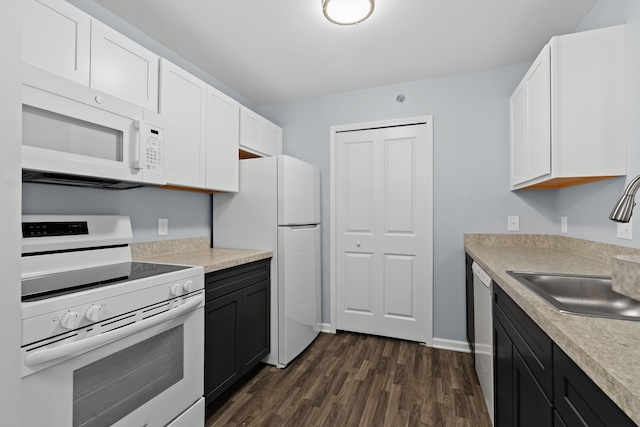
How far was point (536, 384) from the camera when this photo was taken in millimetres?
976

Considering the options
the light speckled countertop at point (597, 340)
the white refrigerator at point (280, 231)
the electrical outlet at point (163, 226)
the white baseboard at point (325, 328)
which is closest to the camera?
the light speckled countertop at point (597, 340)

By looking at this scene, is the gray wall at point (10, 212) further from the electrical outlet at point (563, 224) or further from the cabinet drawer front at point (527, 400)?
the electrical outlet at point (563, 224)

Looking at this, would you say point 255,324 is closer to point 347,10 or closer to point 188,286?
point 188,286

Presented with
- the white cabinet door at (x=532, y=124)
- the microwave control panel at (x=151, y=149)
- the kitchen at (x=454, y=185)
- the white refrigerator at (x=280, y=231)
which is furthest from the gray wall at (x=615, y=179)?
the microwave control panel at (x=151, y=149)

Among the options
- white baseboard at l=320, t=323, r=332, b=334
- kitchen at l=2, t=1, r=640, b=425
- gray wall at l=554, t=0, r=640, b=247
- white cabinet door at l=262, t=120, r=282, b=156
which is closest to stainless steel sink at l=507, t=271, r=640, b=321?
gray wall at l=554, t=0, r=640, b=247

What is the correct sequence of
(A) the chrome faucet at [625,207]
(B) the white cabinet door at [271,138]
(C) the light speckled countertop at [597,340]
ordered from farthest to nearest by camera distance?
(B) the white cabinet door at [271,138]
(A) the chrome faucet at [625,207]
(C) the light speckled countertop at [597,340]

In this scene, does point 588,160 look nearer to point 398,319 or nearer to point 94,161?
point 398,319

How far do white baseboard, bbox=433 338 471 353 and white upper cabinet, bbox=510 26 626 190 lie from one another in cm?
164

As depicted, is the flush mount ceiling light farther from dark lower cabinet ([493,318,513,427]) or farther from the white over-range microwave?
dark lower cabinet ([493,318,513,427])

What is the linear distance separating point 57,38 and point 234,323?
1750 millimetres

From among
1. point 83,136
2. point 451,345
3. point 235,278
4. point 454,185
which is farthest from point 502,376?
point 83,136

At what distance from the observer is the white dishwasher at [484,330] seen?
1.63 meters

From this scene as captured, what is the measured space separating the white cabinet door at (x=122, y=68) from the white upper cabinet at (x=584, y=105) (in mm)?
A: 2302

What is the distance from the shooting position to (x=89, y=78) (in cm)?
147
